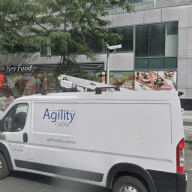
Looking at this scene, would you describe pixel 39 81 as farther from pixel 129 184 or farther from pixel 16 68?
pixel 129 184

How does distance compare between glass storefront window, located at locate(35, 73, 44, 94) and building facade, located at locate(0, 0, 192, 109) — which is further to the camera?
glass storefront window, located at locate(35, 73, 44, 94)

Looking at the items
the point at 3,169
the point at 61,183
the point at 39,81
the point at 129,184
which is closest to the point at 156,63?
the point at 39,81

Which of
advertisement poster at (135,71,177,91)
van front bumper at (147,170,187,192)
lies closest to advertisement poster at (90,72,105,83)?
advertisement poster at (135,71,177,91)

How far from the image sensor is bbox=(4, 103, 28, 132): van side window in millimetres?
4844

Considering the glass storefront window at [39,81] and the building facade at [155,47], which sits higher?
the building facade at [155,47]

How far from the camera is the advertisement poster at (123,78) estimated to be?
18266 millimetres

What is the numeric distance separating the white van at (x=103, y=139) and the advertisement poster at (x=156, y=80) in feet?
45.7

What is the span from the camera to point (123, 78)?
1853 centimetres

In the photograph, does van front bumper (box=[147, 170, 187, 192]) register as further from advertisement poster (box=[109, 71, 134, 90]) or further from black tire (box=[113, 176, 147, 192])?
advertisement poster (box=[109, 71, 134, 90])

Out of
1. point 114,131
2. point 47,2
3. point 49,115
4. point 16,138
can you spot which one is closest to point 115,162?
point 114,131

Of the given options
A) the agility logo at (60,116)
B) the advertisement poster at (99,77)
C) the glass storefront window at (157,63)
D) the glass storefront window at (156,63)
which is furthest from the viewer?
the advertisement poster at (99,77)

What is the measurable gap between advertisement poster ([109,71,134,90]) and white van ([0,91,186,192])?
1410 cm

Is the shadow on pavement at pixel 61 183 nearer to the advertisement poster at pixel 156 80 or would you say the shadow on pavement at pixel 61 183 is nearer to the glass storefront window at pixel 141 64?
the advertisement poster at pixel 156 80

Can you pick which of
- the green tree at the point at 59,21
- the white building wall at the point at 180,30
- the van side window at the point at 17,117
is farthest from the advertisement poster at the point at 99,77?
the van side window at the point at 17,117
